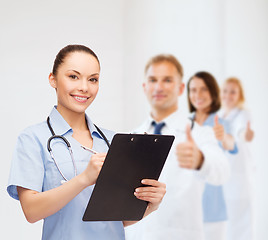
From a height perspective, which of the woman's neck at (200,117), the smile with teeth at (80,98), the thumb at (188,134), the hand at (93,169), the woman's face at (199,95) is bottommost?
the hand at (93,169)

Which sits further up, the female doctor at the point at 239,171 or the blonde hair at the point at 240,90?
the blonde hair at the point at 240,90

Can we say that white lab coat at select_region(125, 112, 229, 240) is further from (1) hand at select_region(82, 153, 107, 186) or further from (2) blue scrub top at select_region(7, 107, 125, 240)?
(1) hand at select_region(82, 153, 107, 186)

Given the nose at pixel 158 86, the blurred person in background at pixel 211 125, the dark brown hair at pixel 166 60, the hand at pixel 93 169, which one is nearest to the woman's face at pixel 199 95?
the blurred person in background at pixel 211 125

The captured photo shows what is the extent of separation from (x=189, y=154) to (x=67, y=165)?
125 centimetres

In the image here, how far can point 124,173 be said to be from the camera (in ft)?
3.66

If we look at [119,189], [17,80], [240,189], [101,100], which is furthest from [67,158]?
[240,189]

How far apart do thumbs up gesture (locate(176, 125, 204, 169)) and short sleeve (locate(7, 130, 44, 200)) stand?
1249 millimetres

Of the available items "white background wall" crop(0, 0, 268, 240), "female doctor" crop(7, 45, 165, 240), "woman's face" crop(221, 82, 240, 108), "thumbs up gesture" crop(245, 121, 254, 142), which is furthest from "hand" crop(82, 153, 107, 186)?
"thumbs up gesture" crop(245, 121, 254, 142)

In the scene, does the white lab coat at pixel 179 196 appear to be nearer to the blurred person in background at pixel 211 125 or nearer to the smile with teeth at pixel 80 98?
the blurred person in background at pixel 211 125

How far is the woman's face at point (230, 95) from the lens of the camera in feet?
8.58

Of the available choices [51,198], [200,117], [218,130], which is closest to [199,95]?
[200,117]

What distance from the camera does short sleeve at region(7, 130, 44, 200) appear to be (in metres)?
1.12

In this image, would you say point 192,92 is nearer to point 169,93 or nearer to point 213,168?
point 169,93

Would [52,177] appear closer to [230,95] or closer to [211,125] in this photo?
[211,125]
